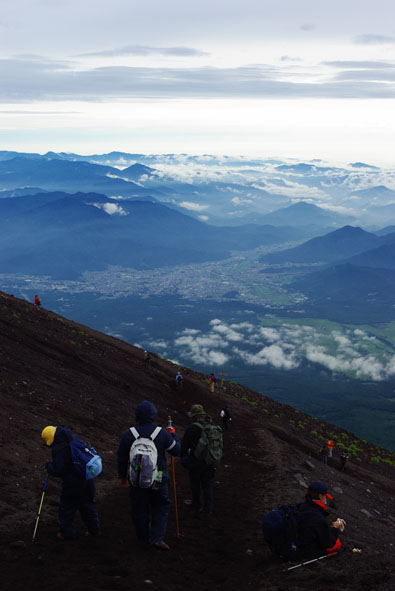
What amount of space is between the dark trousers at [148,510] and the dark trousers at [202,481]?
235 centimetres

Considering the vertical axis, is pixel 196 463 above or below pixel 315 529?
below

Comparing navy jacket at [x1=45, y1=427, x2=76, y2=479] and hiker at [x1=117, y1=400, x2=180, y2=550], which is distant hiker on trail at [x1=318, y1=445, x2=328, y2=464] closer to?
hiker at [x1=117, y1=400, x2=180, y2=550]

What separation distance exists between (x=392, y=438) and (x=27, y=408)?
145646 millimetres

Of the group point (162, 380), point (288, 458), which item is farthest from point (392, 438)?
point (288, 458)

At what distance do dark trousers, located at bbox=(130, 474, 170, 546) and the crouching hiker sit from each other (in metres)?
1.75

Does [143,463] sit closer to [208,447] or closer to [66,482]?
[66,482]

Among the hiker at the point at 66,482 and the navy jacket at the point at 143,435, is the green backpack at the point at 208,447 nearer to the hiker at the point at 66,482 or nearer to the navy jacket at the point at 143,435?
the navy jacket at the point at 143,435

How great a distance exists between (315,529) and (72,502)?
4.09 metres

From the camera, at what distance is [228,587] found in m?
8.39

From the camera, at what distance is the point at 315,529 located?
8.49 metres

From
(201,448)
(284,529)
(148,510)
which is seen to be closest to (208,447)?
(201,448)

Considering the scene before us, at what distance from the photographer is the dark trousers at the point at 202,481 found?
11.6 meters

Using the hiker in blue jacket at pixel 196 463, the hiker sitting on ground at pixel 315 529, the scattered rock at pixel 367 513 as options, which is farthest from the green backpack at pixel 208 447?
the scattered rock at pixel 367 513

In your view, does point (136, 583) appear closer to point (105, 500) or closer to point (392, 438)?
point (105, 500)
